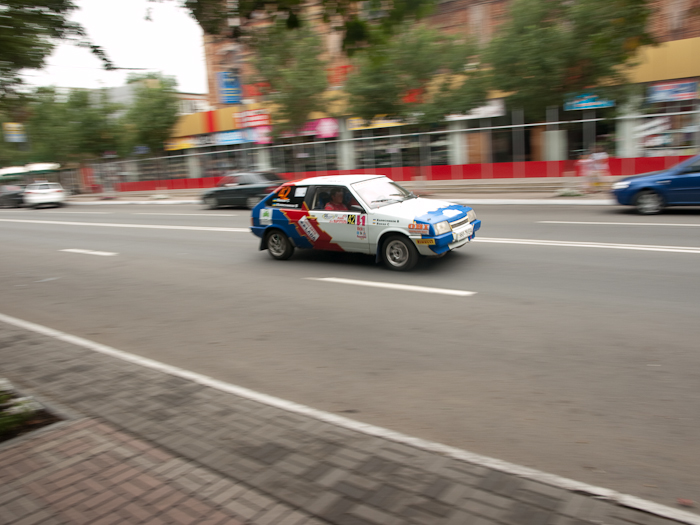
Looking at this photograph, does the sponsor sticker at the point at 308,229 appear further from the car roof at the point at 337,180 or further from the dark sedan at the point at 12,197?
the dark sedan at the point at 12,197

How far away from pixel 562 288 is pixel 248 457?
205 inches

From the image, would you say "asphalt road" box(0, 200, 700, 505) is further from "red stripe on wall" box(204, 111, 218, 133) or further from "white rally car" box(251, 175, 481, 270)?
"red stripe on wall" box(204, 111, 218, 133)

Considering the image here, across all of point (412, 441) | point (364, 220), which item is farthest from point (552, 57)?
point (412, 441)

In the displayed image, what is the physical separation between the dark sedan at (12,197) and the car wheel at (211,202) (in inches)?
680

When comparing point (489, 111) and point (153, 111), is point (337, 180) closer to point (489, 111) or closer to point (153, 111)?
point (489, 111)

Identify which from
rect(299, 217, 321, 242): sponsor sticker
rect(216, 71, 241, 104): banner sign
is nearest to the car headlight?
rect(299, 217, 321, 242): sponsor sticker

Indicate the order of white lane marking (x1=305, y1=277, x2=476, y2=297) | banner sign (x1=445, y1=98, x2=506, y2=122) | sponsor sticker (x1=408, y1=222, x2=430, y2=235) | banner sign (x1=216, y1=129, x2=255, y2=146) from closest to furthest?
white lane marking (x1=305, y1=277, x2=476, y2=297) < sponsor sticker (x1=408, y1=222, x2=430, y2=235) < banner sign (x1=445, y1=98, x2=506, y2=122) < banner sign (x1=216, y1=129, x2=255, y2=146)

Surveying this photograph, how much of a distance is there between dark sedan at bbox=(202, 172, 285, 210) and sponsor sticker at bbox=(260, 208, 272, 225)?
1084cm

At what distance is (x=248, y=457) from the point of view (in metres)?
3.60

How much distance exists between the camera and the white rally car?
870 cm

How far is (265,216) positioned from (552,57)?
49.8 feet

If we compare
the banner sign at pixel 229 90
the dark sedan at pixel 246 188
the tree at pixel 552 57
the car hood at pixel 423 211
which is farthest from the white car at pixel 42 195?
the car hood at pixel 423 211

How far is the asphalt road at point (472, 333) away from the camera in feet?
12.5

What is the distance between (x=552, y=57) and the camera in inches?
818
